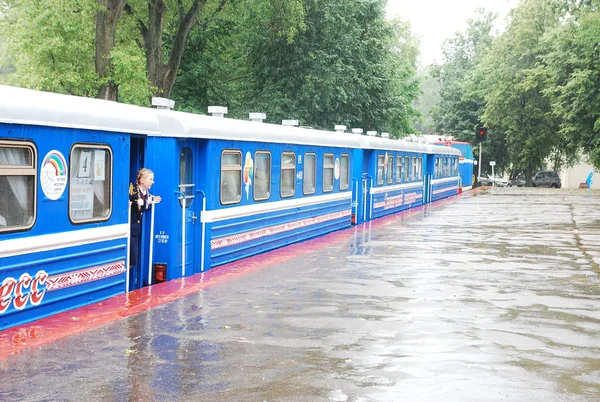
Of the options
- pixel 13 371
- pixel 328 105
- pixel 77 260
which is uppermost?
pixel 328 105

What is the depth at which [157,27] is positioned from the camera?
28.0 meters

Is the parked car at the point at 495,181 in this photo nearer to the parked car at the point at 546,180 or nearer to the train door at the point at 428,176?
the parked car at the point at 546,180

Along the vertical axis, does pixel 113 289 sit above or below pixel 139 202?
below

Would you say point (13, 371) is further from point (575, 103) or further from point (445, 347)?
point (575, 103)

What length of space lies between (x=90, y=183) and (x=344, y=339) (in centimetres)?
368

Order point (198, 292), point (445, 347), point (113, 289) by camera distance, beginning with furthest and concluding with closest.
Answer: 1. point (198, 292)
2. point (113, 289)
3. point (445, 347)

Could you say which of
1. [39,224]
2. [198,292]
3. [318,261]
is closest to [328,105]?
[318,261]

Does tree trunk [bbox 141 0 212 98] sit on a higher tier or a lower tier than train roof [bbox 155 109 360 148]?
higher

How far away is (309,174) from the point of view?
19.9m

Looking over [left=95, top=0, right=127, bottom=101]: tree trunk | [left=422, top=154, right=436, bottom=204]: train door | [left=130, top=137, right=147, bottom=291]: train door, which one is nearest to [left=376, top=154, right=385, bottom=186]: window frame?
[left=95, top=0, right=127, bottom=101]: tree trunk

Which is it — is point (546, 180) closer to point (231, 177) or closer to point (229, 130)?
point (231, 177)

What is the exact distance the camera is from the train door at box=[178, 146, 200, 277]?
12867mm

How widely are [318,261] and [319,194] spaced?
5.03m

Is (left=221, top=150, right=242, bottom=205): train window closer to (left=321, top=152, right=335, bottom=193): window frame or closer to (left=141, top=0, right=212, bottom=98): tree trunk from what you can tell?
(left=321, top=152, right=335, bottom=193): window frame
